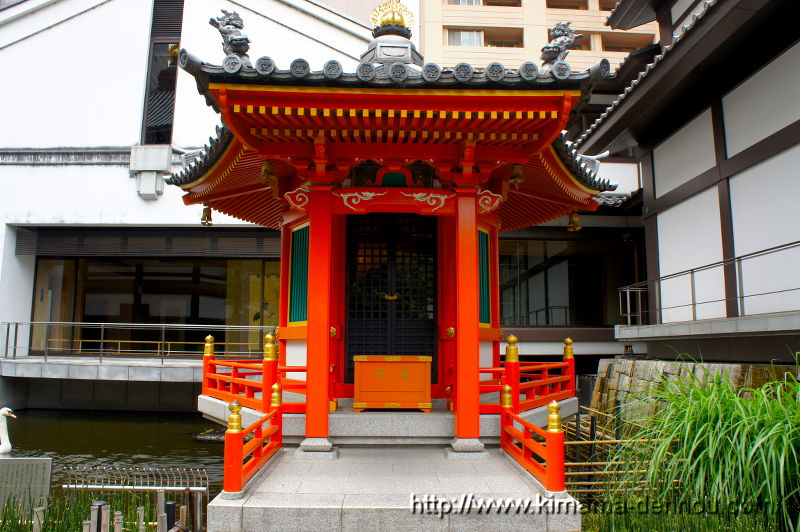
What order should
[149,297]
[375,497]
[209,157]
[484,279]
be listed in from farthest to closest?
[149,297] → [484,279] → [209,157] → [375,497]

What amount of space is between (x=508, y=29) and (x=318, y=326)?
100 feet

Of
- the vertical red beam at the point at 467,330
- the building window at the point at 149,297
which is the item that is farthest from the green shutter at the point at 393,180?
the building window at the point at 149,297

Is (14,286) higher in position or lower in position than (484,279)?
higher

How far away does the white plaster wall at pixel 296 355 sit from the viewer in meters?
7.59

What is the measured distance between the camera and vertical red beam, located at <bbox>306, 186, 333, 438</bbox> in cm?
629

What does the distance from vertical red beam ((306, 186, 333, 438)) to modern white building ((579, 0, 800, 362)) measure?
632 cm

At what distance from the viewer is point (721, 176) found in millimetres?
10516

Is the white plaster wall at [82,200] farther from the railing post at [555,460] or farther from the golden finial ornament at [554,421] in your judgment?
the railing post at [555,460]

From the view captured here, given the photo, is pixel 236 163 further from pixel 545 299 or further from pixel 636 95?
pixel 545 299

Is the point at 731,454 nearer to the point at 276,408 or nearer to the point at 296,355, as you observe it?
the point at 276,408

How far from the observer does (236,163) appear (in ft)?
23.1

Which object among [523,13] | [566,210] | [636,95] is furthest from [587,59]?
[566,210]

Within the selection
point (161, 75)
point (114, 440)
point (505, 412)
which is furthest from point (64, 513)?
point (161, 75)

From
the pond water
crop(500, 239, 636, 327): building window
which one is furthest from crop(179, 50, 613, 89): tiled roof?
crop(500, 239, 636, 327): building window
